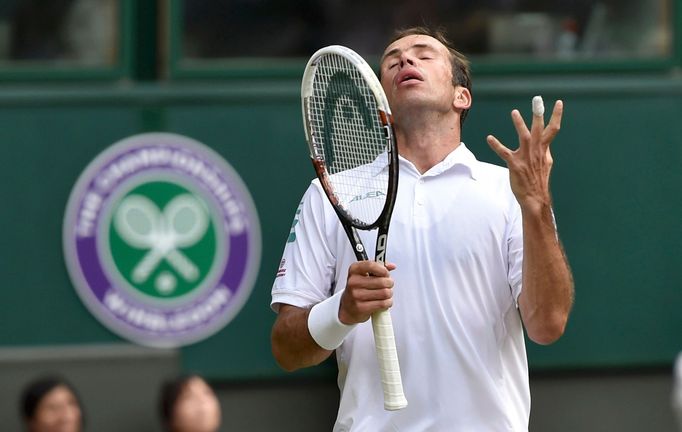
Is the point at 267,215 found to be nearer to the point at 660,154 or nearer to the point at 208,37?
the point at 208,37

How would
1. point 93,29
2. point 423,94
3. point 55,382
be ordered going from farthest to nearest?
point 93,29, point 55,382, point 423,94

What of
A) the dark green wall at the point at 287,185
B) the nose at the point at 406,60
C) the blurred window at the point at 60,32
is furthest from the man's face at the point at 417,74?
the blurred window at the point at 60,32

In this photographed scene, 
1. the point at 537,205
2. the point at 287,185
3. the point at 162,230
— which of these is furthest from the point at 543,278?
the point at 162,230

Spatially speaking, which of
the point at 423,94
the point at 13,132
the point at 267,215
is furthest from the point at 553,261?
the point at 13,132

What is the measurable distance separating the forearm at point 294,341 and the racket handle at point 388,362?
20 centimetres

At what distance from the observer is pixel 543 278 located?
3791 millimetres

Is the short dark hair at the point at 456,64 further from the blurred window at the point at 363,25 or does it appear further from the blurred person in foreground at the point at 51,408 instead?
the blurred person in foreground at the point at 51,408

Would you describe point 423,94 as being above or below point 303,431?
above

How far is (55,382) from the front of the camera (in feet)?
19.2

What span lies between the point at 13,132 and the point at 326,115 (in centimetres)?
217

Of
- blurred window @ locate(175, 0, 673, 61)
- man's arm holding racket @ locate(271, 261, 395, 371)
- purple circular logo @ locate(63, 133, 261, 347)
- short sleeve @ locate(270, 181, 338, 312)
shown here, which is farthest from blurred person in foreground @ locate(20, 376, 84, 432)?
man's arm holding racket @ locate(271, 261, 395, 371)

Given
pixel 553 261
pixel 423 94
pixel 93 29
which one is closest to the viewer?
pixel 553 261

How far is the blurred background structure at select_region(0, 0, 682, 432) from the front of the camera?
6.10 meters

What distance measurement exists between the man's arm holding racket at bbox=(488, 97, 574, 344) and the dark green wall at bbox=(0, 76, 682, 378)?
2.37 m
